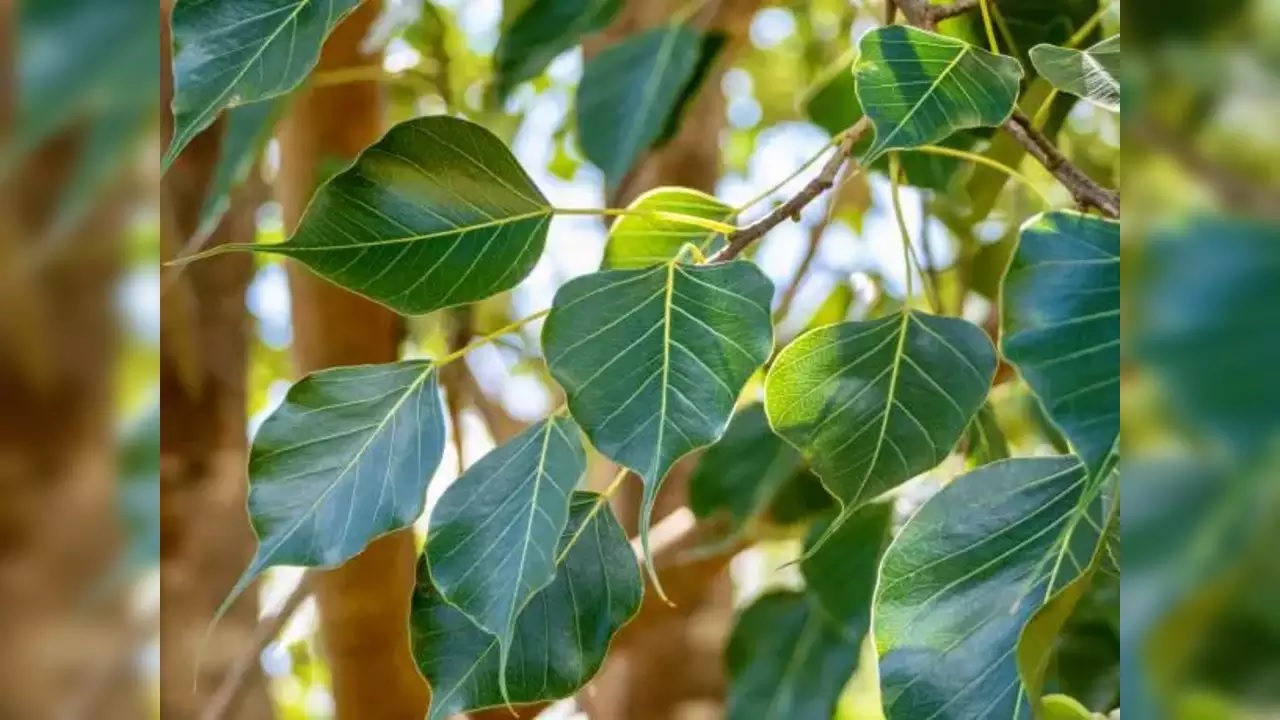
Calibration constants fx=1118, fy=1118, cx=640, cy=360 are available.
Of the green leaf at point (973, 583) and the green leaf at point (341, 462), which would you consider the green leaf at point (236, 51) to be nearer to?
the green leaf at point (341, 462)

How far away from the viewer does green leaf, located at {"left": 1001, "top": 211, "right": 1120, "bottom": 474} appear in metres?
0.18

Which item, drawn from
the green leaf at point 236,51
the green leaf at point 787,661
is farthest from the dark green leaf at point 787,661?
the green leaf at point 236,51

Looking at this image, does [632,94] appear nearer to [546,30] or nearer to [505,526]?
[546,30]

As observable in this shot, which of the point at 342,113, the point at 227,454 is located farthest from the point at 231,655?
the point at 342,113

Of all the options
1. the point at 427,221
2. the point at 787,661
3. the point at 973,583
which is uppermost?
the point at 427,221

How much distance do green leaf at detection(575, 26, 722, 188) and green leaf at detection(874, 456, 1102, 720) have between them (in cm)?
22

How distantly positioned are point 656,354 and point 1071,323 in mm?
89

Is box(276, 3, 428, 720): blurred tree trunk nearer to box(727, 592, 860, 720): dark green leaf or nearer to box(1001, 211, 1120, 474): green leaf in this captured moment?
box(727, 592, 860, 720): dark green leaf

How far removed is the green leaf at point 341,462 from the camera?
0.82 feet

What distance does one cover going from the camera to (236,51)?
9.6 inches

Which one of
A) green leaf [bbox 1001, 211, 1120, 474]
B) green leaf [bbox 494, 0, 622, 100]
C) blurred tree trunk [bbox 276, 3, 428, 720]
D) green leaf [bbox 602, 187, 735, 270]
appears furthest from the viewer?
blurred tree trunk [bbox 276, 3, 428, 720]

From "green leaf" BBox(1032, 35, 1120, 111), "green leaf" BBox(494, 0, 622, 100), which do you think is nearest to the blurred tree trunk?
"green leaf" BBox(494, 0, 622, 100)

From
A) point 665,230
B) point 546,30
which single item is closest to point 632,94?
point 546,30

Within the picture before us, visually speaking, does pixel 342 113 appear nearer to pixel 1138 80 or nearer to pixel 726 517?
pixel 726 517
